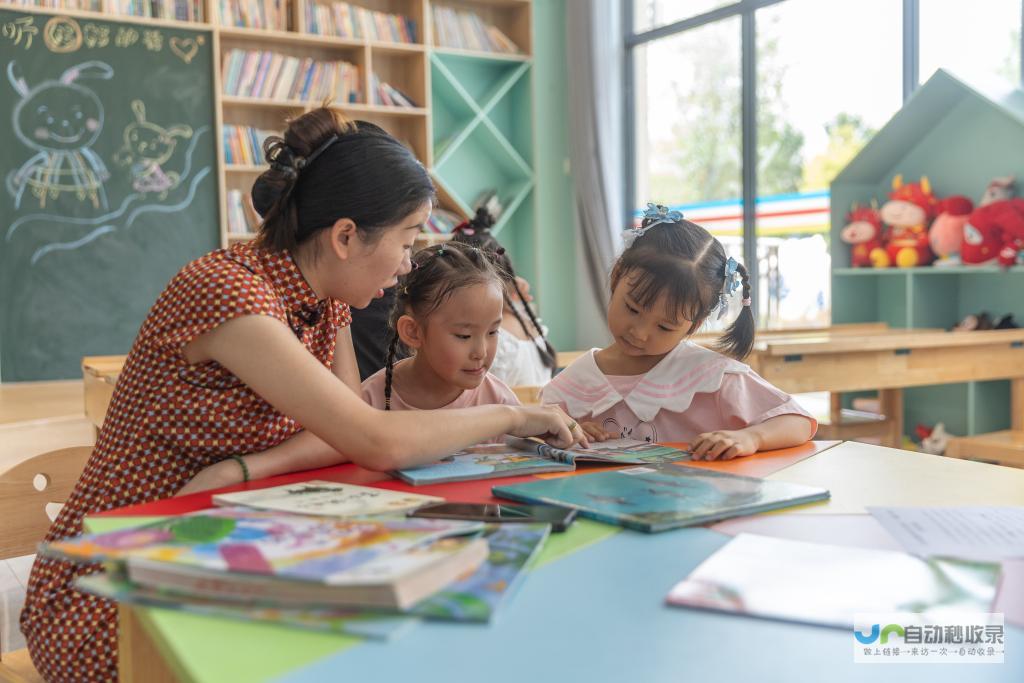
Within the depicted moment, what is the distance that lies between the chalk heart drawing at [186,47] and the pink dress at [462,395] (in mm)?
3425

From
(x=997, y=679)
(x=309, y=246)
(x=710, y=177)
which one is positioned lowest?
(x=997, y=679)

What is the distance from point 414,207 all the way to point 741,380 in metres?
0.64

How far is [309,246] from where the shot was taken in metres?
1.27

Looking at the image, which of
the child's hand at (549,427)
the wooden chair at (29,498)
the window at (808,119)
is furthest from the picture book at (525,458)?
the window at (808,119)

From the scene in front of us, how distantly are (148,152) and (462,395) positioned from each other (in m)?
3.42

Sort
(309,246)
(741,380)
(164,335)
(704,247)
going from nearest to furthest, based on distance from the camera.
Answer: (164,335) → (309,246) → (741,380) → (704,247)

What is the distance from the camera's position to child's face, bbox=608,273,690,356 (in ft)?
5.29

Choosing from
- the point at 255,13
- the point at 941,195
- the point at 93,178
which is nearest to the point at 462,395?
the point at 941,195

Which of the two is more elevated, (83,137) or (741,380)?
(83,137)

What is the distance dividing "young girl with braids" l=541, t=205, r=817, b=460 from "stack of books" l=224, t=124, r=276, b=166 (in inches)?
135

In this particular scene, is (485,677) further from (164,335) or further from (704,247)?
(704,247)

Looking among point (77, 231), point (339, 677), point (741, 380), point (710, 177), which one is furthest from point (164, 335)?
point (710, 177)

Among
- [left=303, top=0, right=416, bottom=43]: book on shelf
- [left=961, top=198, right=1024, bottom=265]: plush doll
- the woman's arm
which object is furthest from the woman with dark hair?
[left=303, top=0, right=416, bottom=43]: book on shelf

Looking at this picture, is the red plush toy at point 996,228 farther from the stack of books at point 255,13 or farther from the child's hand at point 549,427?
the stack of books at point 255,13
